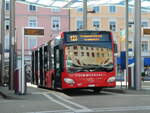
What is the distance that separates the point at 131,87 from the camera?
2367 cm

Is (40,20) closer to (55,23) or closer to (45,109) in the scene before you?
(55,23)

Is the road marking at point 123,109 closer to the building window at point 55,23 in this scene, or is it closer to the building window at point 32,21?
the building window at point 32,21

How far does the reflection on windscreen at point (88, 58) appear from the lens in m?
21.0

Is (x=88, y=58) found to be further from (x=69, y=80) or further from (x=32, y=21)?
(x=32, y=21)

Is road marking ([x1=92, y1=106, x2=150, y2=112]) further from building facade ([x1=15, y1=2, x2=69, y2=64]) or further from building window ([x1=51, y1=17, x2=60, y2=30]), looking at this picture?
building window ([x1=51, y1=17, x2=60, y2=30])

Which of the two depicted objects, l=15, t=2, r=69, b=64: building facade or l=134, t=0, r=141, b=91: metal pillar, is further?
l=15, t=2, r=69, b=64: building facade

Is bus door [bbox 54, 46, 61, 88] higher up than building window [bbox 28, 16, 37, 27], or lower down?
lower down

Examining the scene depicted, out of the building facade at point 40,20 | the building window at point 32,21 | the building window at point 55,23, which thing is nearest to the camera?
the building facade at point 40,20

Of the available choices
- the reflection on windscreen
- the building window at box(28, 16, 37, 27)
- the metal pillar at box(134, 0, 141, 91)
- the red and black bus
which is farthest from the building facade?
the reflection on windscreen

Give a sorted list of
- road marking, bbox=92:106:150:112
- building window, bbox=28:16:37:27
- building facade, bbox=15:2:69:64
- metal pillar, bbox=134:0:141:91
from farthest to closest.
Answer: building window, bbox=28:16:37:27
building facade, bbox=15:2:69:64
metal pillar, bbox=134:0:141:91
road marking, bbox=92:106:150:112

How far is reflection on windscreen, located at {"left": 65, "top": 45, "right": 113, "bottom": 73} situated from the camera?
2105 cm

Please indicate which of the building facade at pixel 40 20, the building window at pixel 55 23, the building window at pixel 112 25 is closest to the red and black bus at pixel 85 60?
the building facade at pixel 40 20

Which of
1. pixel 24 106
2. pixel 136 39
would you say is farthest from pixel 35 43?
pixel 24 106

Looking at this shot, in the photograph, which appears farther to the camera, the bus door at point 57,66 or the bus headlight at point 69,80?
the bus door at point 57,66
